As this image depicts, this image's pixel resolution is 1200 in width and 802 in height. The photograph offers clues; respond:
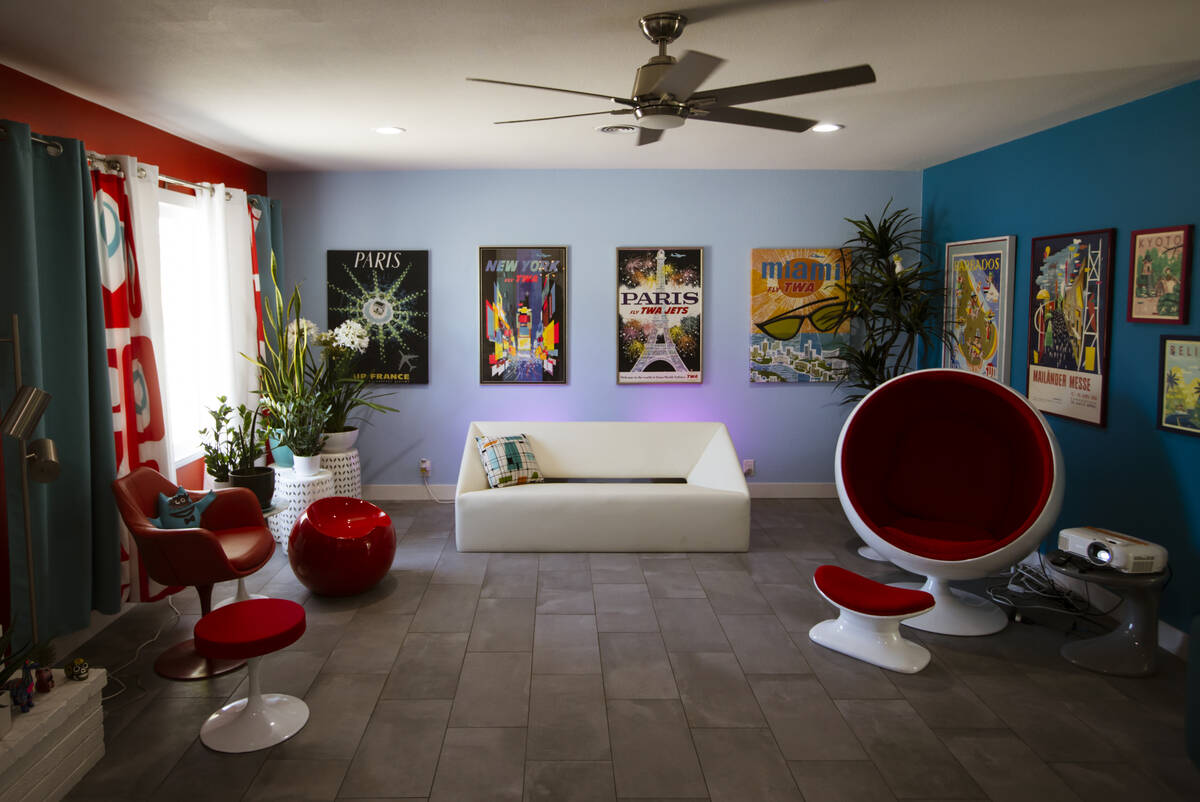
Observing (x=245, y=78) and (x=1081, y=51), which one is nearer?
(x=1081, y=51)

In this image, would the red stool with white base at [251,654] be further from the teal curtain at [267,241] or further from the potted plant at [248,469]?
the teal curtain at [267,241]

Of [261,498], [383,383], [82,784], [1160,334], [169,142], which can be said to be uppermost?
[169,142]

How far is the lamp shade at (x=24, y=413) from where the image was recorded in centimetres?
256

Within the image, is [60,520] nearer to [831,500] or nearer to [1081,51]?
[1081,51]

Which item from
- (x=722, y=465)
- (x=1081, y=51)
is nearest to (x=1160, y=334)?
(x=1081, y=51)

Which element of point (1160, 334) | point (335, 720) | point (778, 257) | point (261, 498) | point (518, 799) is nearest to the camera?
point (518, 799)

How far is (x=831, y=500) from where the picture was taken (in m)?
6.31

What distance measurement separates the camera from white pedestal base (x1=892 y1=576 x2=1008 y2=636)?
384 cm

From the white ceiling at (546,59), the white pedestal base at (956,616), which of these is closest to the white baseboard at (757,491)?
the white pedestal base at (956,616)

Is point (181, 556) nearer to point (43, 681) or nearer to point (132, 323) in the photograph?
point (43, 681)

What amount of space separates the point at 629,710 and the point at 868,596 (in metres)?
1.23

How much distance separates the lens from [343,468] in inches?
214

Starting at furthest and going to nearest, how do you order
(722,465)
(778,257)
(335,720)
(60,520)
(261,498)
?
(778,257), (722,465), (261,498), (60,520), (335,720)

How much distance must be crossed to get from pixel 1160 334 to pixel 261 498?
454 centimetres
